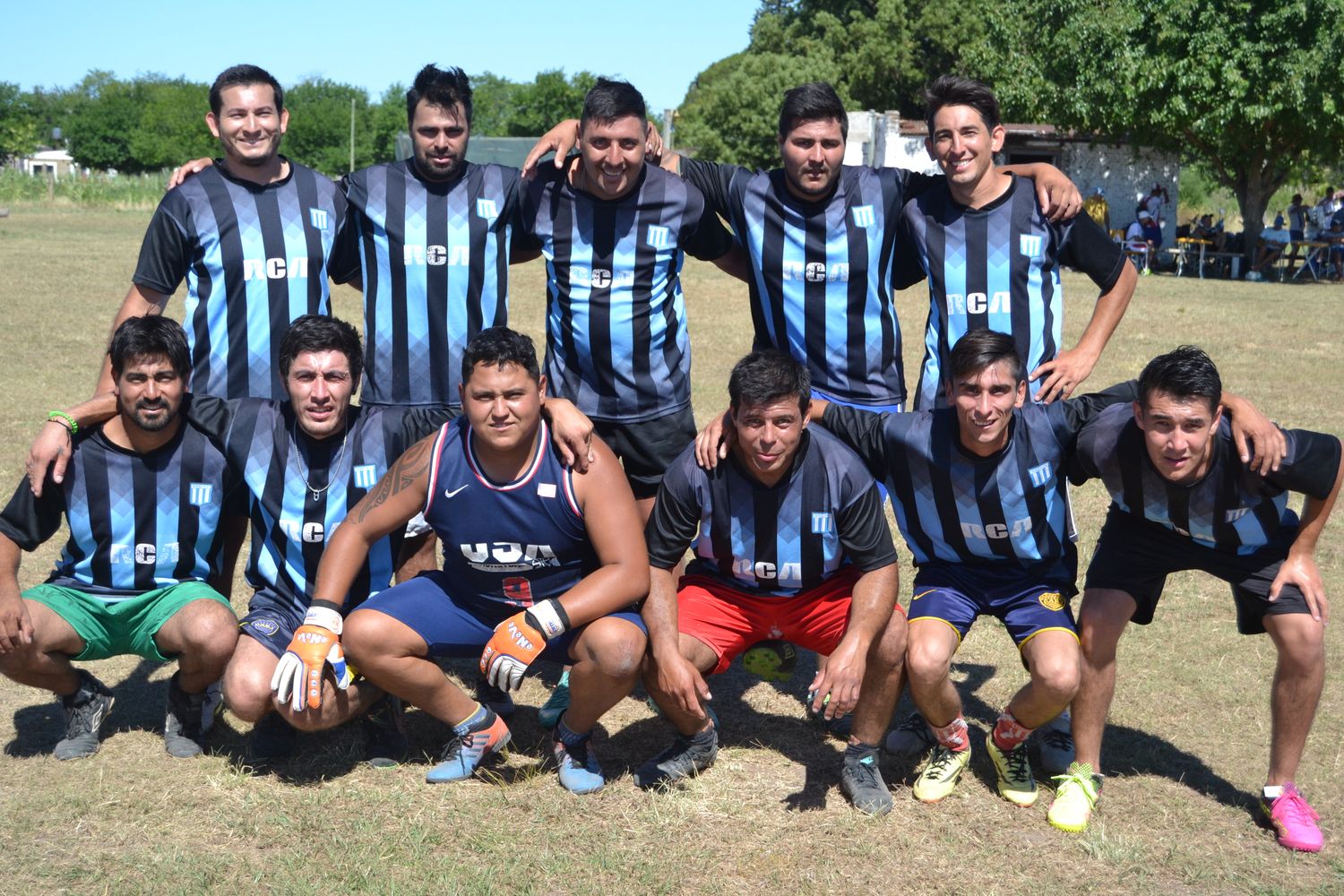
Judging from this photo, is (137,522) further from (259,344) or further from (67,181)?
(67,181)

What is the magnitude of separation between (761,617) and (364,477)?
4.98 feet

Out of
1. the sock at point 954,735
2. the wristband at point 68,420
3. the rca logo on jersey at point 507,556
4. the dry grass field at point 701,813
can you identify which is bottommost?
the dry grass field at point 701,813

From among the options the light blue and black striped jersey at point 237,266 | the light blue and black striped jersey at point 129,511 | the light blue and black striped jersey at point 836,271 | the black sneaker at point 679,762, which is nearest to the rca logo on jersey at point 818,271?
the light blue and black striped jersey at point 836,271

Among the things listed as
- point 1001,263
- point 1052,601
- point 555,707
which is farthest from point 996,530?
point 555,707

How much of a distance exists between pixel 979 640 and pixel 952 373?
1.97 metres

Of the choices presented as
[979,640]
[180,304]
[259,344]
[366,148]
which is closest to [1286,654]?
[979,640]

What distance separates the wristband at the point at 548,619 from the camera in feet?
13.4

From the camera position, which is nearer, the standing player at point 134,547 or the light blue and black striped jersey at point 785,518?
the light blue and black striped jersey at point 785,518

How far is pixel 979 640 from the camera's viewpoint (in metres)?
5.82

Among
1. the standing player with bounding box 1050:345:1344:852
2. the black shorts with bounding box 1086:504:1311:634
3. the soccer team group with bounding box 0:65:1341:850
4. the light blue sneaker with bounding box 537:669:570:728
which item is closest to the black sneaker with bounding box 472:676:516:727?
the soccer team group with bounding box 0:65:1341:850

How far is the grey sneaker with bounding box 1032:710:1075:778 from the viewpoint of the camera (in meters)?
4.50

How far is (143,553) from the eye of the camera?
14.9ft

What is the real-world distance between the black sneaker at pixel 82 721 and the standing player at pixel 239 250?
47.7 inches

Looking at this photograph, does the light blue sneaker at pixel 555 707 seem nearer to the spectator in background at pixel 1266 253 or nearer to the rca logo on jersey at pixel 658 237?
the rca logo on jersey at pixel 658 237
